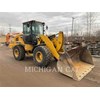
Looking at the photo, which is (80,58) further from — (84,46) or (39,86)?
(39,86)

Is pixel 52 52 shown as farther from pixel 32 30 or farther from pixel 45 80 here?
pixel 32 30

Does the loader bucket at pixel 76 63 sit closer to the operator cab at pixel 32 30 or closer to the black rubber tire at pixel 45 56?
the black rubber tire at pixel 45 56

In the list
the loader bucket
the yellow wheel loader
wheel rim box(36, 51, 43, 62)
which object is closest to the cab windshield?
the yellow wheel loader

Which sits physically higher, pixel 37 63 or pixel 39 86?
pixel 37 63

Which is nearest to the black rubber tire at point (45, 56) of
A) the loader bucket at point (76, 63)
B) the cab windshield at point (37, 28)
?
the loader bucket at point (76, 63)

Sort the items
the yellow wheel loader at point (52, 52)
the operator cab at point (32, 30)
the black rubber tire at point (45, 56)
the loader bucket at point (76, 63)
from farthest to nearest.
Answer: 1. the operator cab at point (32, 30)
2. the black rubber tire at point (45, 56)
3. the yellow wheel loader at point (52, 52)
4. the loader bucket at point (76, 63)

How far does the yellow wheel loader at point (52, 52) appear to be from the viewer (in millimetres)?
4551

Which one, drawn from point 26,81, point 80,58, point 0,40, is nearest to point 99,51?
point 80,58

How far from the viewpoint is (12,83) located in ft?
13.8

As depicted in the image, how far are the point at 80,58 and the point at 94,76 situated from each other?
117 centimetres

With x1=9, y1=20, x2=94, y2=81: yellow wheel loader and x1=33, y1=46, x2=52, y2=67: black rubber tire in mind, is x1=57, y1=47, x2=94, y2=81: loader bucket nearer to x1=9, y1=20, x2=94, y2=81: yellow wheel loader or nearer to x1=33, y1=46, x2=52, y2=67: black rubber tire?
x1=9, y1=20, x2=94, y2=81: yellow wheel loader

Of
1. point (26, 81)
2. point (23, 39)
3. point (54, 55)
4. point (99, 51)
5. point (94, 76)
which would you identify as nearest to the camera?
point (26, 81)

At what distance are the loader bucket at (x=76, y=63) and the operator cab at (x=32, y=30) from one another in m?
2.48

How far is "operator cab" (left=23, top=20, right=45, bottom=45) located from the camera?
7.17 metres
